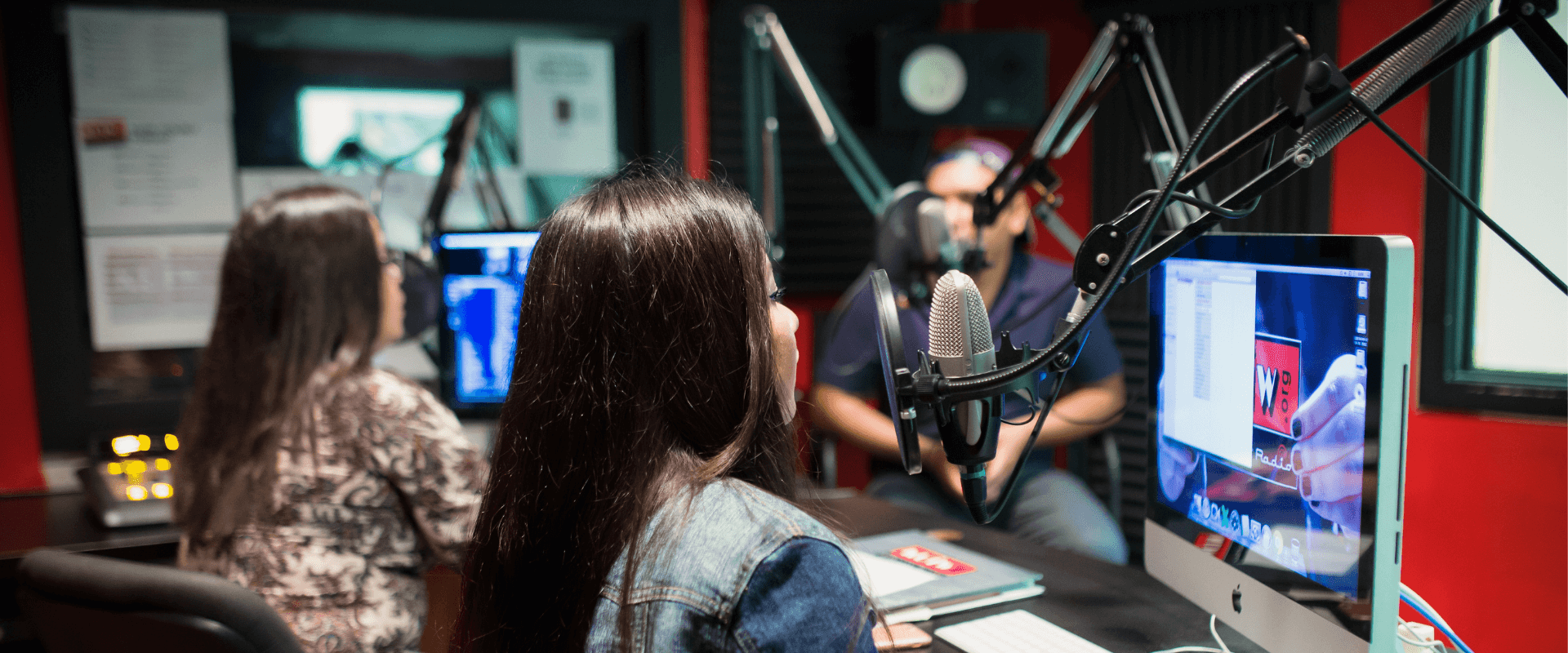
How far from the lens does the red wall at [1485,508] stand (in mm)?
2066

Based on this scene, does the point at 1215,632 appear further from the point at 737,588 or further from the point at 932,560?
the point at 737,588

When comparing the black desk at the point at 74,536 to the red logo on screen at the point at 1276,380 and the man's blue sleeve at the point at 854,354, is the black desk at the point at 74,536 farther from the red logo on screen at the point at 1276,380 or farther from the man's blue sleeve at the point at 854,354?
the red logo on screen at the point at 1276,380

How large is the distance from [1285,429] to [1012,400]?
4.46 feet

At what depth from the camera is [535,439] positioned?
92 centimetres

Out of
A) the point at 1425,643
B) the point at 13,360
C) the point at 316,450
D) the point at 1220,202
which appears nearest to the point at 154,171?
the point at 13,360

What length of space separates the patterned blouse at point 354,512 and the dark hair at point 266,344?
4cm

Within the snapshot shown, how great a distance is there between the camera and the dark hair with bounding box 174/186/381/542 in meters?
1.56

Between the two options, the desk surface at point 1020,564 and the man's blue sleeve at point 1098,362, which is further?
the man's blue sleeve at point 1098,362

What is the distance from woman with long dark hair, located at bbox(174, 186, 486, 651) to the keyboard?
82cm

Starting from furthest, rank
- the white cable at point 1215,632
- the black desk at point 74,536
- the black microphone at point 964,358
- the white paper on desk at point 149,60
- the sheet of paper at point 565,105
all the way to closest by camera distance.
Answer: the sheet of paper at point 565,105 < the white paper on desk at point 149,60 < the black desk at point 74,536 < the white cable at point 1215,632 < the black microphone at point 964,358

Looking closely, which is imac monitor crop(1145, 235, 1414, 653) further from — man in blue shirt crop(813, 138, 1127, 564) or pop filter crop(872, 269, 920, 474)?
man in blue shirt crop(813, 138, 1127, 564)

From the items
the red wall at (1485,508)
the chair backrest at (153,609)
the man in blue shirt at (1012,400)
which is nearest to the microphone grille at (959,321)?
the chair backrest at (153,609)

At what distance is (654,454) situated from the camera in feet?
2.90

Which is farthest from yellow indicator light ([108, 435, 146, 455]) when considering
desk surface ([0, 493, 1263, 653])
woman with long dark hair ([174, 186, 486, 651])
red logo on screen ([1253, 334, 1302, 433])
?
red logo on screen ([1253, 334, 1302, 433])
